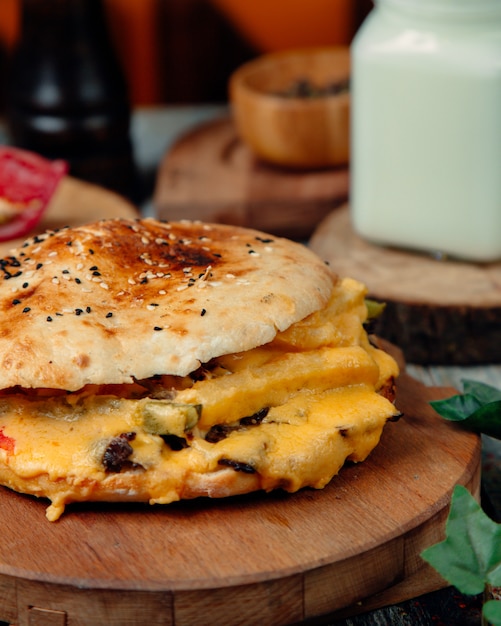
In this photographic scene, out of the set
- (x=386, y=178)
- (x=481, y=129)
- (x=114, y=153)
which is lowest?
(x=114, y=153)

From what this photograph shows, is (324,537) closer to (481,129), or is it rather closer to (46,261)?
(46,261)

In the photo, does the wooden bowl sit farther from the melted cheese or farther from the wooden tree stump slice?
the melted cheese

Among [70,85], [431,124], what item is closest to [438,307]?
[431,124]

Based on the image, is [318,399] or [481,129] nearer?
[318,399]

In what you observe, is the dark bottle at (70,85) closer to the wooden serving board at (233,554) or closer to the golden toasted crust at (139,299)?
the golden toasted crust at (139,299)

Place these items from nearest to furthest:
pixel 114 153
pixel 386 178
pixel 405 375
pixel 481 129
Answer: pixel 405 375 < pixel 481 129 < pixel 386 178 < pixel 114 153

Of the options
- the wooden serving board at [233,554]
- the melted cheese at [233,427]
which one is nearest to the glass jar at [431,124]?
the melted cheese at [233,427]

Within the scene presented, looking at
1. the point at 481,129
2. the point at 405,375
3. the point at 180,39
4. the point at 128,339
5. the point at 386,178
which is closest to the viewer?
the point at 128,339

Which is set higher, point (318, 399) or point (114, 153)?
point (318, 399)

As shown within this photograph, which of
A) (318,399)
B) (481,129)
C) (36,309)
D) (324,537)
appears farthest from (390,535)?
(481,129)
